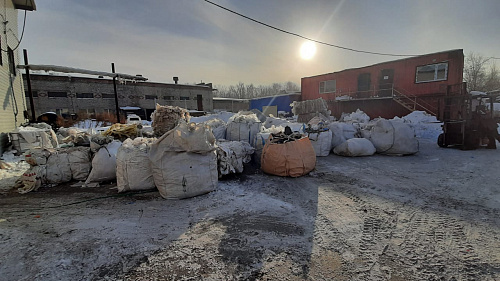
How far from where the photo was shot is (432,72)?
569 inches

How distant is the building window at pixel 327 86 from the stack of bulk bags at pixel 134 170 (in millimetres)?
19330

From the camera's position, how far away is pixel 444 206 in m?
3.04

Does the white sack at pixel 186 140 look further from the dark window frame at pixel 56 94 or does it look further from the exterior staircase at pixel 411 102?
the dark window frame at pixel 56 94

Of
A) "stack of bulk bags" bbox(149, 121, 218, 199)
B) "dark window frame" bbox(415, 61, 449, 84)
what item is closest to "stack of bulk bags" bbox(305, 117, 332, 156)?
"stack of bulk bags" bbox(149, 121, 218, 199)

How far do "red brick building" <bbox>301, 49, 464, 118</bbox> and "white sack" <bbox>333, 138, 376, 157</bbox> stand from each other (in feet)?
31.0

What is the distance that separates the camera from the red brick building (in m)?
13.8

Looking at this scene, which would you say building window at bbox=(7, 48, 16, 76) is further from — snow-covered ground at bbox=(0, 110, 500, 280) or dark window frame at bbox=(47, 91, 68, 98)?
dark window frame at bbox=(47, 91, 68, 98)

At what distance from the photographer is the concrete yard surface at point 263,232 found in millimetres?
1846

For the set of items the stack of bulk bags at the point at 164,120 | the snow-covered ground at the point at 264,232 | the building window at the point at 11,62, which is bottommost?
the snow-covered ground at the point at 264,232

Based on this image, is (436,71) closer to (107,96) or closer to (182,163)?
(182,163)

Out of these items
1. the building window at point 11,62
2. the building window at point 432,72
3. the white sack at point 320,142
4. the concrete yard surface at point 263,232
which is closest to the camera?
the concrete yard surface at point 263,232

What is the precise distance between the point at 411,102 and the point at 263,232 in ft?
55.9

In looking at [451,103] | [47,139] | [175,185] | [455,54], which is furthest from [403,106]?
[47,139]

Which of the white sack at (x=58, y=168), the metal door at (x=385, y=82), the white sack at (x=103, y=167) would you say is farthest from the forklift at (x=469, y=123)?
the white sack at (x=58, y=168)
